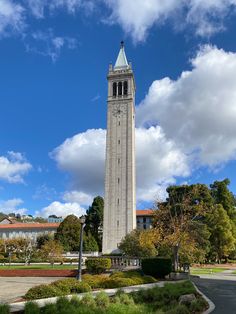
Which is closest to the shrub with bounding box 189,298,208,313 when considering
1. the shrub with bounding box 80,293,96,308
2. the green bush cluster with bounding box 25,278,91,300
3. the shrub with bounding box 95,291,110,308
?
the shrub with bounding box 95,291,110,308

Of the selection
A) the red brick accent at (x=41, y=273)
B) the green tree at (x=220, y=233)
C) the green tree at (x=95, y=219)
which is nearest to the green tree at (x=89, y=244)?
the green tree at (x=95, y=219)

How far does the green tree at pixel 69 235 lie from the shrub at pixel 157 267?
52.0 metres

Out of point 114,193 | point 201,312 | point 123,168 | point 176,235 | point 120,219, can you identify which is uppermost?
point 123,168

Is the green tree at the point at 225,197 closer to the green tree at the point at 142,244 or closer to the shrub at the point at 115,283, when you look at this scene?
the green tree at the point at 142,244

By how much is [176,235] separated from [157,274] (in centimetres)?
850

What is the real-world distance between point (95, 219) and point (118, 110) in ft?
82.4

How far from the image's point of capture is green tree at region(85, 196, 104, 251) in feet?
263

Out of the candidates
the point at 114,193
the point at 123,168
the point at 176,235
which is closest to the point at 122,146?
the point at 123,168

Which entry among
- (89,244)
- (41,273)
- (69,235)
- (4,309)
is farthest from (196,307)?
(69,235)

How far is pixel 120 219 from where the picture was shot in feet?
210

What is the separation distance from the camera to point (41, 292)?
13.1 metres

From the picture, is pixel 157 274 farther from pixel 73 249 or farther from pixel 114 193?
pixel 73 249

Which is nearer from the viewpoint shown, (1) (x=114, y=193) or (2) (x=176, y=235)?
(2) (x=176, y=235)

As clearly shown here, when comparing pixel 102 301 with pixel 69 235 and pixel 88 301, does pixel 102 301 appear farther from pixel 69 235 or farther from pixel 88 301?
pixel 69 235
